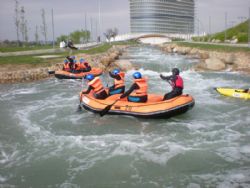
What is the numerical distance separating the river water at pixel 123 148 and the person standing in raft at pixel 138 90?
0.77 meters

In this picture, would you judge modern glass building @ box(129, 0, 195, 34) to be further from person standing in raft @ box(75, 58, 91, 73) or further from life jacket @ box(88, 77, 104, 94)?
life jacket @ box(88, 77, 104, 94)

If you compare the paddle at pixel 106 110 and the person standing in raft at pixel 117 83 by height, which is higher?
the person standing in raft at pixel 117 83

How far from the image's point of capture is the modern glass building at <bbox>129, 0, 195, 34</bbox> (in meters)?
132

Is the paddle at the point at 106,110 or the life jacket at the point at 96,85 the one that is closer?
the paddle at the point at 106,110

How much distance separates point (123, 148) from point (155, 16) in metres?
130

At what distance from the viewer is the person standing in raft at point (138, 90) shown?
1009cm

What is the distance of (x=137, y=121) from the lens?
34.1 feet

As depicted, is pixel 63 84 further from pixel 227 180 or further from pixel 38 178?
pixel 227 180

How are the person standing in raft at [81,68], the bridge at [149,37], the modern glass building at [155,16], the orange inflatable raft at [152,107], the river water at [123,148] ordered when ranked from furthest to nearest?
the modern glass building at [155,16]
the bridge at [149,37]
the person standing in raft at [81,68]
the orange inflatable raft at [152,107]
the river water at [123,148]

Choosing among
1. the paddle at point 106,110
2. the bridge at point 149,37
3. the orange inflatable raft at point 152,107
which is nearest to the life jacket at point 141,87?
the orange inflatable raft at point 152,107

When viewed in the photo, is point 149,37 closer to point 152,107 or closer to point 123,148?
point 152,107

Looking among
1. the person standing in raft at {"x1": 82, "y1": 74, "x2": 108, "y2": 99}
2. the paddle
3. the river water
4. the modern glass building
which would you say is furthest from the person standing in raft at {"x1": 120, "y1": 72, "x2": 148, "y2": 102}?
the modern glass building

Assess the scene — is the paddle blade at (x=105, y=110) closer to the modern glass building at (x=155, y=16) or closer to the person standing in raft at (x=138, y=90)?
the person standing in raft at (x=138, y=90)

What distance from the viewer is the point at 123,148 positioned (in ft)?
27.0
